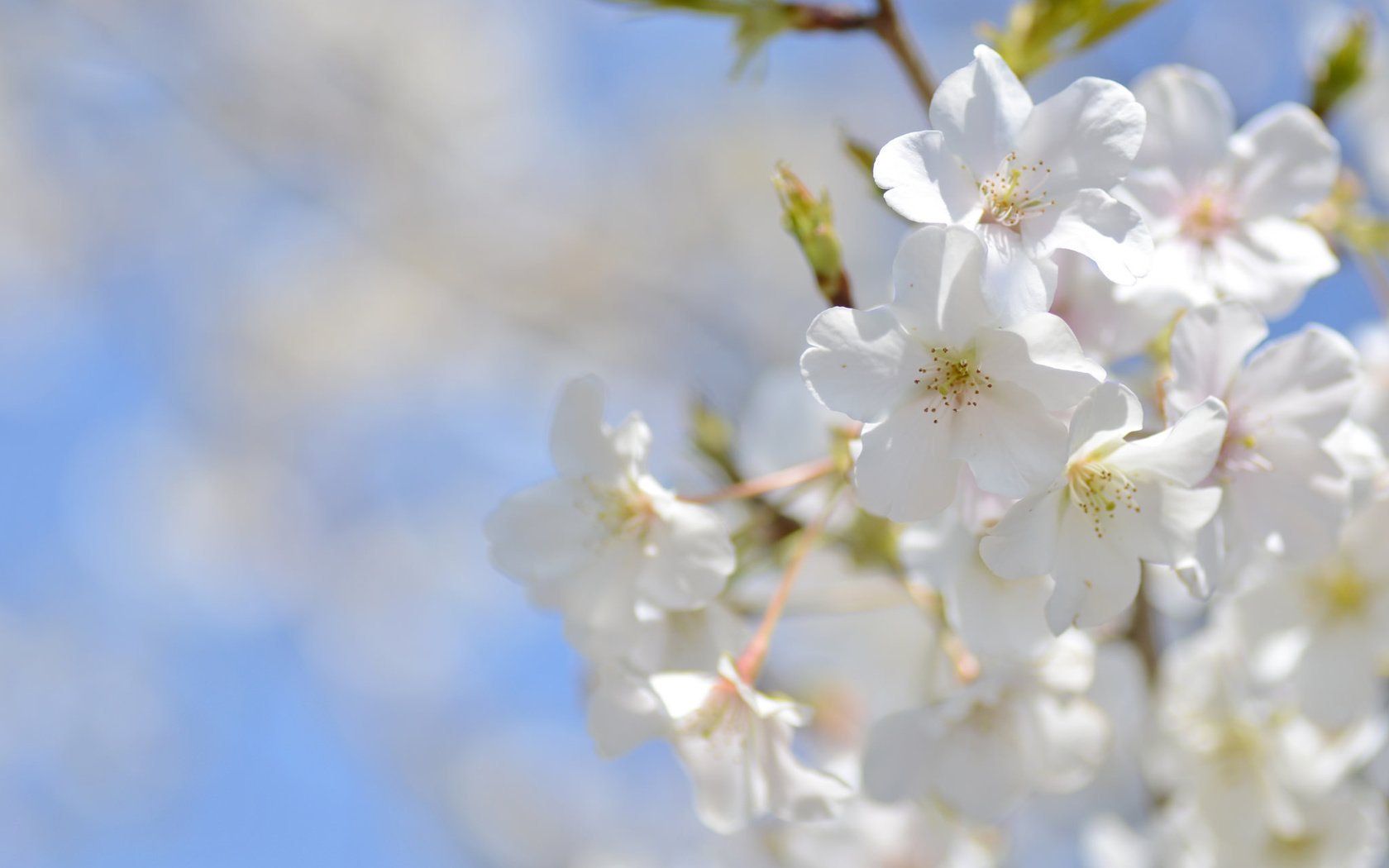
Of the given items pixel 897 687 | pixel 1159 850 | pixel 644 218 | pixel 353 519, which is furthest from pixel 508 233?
pixel 1159 850

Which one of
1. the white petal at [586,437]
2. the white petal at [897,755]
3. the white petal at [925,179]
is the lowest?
the white petal at [897,755]

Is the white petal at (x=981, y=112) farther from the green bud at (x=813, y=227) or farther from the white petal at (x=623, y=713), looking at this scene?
the white petal at (x=623, y=713)

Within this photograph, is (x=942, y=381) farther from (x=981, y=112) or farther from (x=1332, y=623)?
(x=1332, y=623)

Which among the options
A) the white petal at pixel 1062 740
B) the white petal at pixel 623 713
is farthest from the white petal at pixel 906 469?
the white petal at pixel 1062 740

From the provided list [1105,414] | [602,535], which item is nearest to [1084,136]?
[1105,414]

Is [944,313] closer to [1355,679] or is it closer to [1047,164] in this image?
[1047,164]

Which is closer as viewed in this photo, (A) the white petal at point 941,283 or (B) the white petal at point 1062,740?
(A) the white petal at point 941,283
